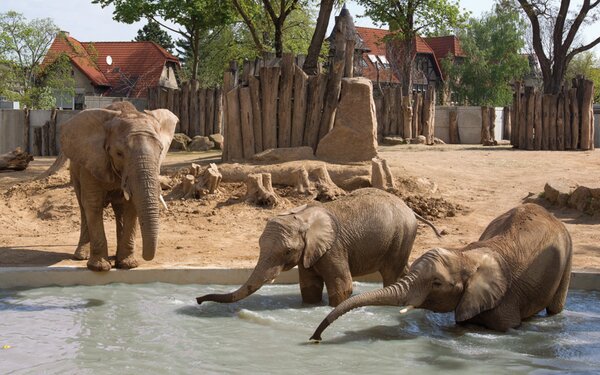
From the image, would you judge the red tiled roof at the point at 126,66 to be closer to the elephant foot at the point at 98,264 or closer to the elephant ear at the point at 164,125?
the elephant ear at the point at 164,125

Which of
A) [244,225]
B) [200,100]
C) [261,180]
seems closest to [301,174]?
[261,180]

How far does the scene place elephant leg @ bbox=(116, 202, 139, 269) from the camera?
9.71m

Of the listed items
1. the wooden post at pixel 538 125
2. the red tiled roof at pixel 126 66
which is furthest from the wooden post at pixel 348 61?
the red tiled roof at pixel 126 66

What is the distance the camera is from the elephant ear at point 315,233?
7.91 meters

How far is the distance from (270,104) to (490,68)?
176 ft

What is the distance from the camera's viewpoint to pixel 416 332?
25.1 feet

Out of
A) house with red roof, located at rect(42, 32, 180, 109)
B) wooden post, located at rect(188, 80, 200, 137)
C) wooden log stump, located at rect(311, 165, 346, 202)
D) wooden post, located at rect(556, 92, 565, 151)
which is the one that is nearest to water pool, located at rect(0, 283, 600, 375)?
wooden log stump, located at rect(311, 165, 346, 202)

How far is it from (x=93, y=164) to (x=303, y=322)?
9.72ft

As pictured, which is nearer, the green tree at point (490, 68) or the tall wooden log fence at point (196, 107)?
the tall wooden log fence at point (196, 107)

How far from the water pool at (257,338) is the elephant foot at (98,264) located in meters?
0.35

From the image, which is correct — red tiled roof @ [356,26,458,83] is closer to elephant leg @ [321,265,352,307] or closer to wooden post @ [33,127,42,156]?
wooden post @ [33,127,42,156]

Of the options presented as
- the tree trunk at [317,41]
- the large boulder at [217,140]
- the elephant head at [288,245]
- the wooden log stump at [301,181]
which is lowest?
the elephant head at [288,245]

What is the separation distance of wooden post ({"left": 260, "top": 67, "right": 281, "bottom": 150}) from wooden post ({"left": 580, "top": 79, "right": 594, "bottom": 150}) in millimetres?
10927

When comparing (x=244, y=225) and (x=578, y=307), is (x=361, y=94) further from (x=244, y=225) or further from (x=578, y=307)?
(x=578, y=307)
